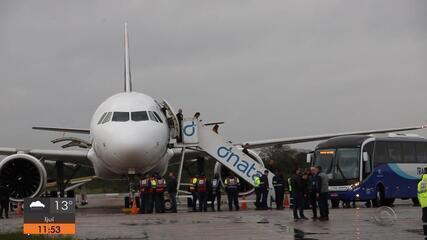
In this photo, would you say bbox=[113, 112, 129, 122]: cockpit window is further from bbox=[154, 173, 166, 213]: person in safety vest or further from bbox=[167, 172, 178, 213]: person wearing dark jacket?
bbox=[167, 172, 178, 213]: person wearing dark jacket

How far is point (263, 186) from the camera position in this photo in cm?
2909

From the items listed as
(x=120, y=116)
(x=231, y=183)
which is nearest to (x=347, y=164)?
(x=231, y=183)

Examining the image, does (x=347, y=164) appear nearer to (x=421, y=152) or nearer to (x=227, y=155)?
(x=421, y=152)

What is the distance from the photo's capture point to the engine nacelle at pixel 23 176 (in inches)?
1205

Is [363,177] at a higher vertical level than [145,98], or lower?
lower

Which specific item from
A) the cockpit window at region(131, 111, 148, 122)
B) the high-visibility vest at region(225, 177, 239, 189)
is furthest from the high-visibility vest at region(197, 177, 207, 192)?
the cockpit window at region(131, 111, 148, 122)

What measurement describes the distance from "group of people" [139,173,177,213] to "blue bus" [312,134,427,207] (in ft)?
22.2

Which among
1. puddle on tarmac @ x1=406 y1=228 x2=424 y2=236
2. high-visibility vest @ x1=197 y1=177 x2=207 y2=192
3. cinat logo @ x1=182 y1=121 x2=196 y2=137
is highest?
cinat logo @ x1=182 y1=121 x2=196 y2=137

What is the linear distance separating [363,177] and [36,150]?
13030 mm

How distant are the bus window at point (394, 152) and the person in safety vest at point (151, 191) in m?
9.82

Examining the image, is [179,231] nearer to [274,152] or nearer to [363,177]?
[363,177]

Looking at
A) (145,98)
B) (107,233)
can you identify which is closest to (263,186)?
Result: (145,98)

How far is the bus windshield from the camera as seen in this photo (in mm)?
31156
